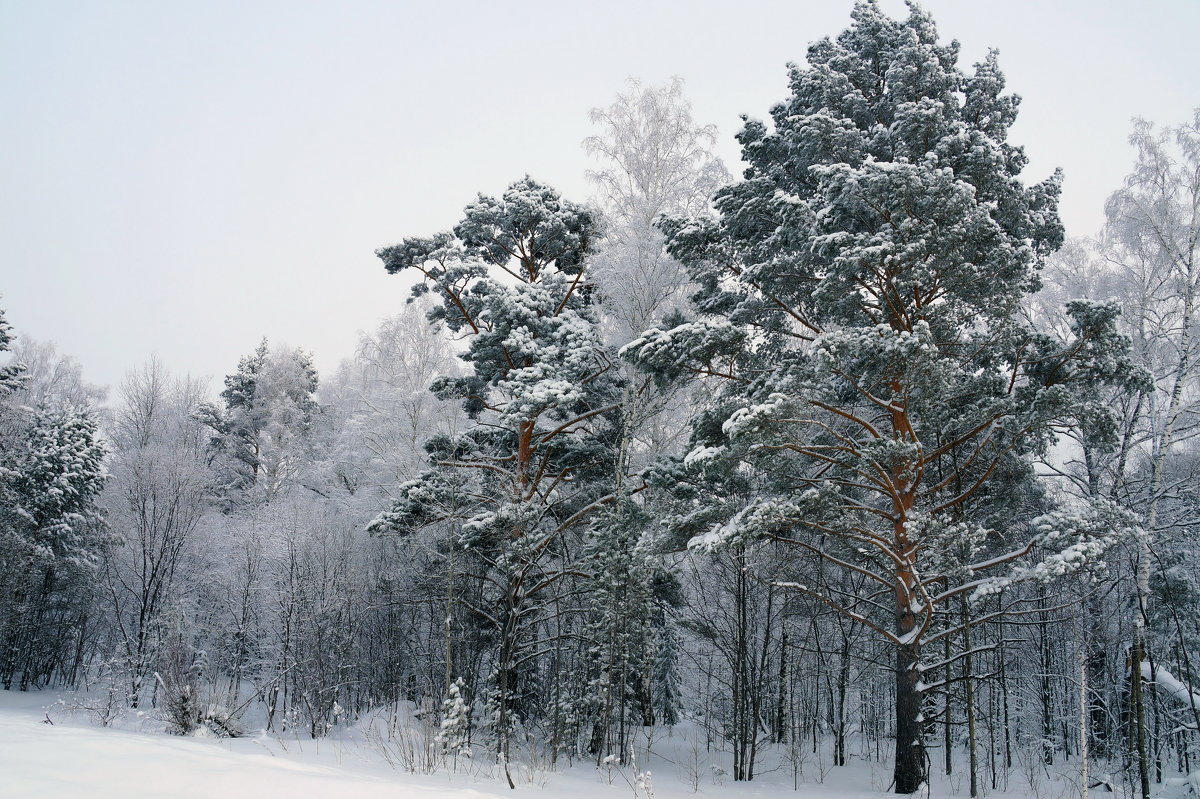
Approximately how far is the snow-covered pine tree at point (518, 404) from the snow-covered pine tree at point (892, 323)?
3076 mm

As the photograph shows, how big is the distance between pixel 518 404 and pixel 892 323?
6.45 m

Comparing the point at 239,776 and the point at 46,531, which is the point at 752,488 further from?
the point at 46,531

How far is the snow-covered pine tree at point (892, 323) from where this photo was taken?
9.56 metres

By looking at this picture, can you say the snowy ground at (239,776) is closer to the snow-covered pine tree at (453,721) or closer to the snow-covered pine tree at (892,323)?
the snow-covered pine tree at (453,721)

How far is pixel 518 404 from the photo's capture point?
12.8 metres

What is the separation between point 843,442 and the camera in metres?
11.6

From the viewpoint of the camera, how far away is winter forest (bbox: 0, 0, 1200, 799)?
390 inches

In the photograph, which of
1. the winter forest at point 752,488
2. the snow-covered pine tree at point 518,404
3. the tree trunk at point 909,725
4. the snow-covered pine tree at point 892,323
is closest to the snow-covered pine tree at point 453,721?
the winter forest at point 752,488

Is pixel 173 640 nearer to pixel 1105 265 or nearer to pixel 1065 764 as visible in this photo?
pixel 1065 764

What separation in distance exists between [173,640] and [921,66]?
52.3 feet

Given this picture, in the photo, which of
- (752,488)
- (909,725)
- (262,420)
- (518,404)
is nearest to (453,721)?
(518,404)

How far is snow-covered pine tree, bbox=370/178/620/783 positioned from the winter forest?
0.09 m

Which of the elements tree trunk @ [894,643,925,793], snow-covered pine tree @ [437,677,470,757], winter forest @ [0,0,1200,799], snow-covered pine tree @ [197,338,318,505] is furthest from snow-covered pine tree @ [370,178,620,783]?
snow-covered pine tree @ [197,338,318,505]

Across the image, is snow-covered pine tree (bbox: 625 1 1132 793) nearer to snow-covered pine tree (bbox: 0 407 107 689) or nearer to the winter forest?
the winter forest
